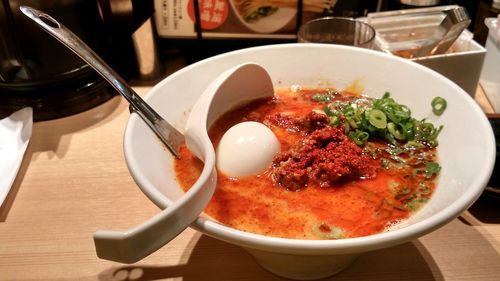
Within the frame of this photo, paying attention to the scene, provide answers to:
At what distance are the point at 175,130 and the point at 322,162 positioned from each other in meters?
0.30

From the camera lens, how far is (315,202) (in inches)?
32.4

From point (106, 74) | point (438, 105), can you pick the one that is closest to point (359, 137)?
point (438, 105)

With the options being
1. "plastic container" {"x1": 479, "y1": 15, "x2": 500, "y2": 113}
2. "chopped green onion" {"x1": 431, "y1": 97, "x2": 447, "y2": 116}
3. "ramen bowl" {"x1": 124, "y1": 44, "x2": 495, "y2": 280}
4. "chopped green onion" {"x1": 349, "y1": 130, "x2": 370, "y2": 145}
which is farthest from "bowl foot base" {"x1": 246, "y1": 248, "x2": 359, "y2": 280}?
"plastic container" {"x1": 479, "y1": 15, "x2": 500, "y2": 113}

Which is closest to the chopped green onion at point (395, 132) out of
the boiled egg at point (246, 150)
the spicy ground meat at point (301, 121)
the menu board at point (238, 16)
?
the spicy ground meat at point (301, 121)

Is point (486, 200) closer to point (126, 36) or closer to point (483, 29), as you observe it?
point (483, 29)

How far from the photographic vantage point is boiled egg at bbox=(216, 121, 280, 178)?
885mm

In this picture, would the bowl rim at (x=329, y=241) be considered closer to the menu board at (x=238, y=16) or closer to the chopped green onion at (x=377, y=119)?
the chopped green onion at (x=377, y=119)

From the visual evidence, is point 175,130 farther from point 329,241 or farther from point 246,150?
point 329,241

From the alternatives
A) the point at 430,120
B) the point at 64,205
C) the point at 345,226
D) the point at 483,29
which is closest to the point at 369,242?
the point at 345,226

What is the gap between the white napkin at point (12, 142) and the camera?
3.61ft

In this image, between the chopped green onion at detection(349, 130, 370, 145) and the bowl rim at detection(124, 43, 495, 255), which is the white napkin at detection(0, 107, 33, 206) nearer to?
the bowl rim at detection(124, 43, 495, 255)

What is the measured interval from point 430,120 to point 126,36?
35.8 inches

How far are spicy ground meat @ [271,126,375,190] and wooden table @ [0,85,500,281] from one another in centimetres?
17

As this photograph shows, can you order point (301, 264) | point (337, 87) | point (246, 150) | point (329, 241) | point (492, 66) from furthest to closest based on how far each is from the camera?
point (492, 66)
point (337, 87)
point (246, 150)
point (301, 264)
point (329, 241)
